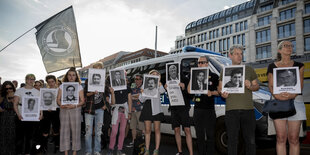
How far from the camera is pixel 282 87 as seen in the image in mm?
3316

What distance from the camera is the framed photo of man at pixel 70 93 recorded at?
15.8 ft

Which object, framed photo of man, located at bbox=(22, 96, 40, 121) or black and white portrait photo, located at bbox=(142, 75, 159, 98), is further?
black and white portrait photo, located at bbox=(142, 75, 159, 98)

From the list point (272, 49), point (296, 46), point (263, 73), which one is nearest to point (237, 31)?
point (272, 49)

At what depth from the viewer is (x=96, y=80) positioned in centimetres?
496

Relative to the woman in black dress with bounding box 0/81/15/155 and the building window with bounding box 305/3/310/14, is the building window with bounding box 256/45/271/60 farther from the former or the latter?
the woman in black dress with bounding box 0/81/15/155

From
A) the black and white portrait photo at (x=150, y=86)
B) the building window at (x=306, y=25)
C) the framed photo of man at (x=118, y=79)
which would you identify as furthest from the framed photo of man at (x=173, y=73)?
the building window at (x=306, y=25)

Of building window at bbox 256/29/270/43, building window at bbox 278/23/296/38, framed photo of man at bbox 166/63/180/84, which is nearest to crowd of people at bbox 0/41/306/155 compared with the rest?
framed photo of man at bbox 166/63/180/84

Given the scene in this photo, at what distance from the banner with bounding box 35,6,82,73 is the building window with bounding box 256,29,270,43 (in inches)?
1867

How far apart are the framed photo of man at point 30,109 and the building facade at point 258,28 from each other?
29343mm

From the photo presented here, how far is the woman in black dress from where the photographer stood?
5043 mm

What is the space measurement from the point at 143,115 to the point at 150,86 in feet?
2.14

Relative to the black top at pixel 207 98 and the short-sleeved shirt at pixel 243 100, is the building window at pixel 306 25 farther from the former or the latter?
the short-sleeved shirt at pixel 243 100

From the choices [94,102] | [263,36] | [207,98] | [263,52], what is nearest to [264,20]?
[263,36]

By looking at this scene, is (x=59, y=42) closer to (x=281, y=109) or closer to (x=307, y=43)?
(x=281, y=109)
